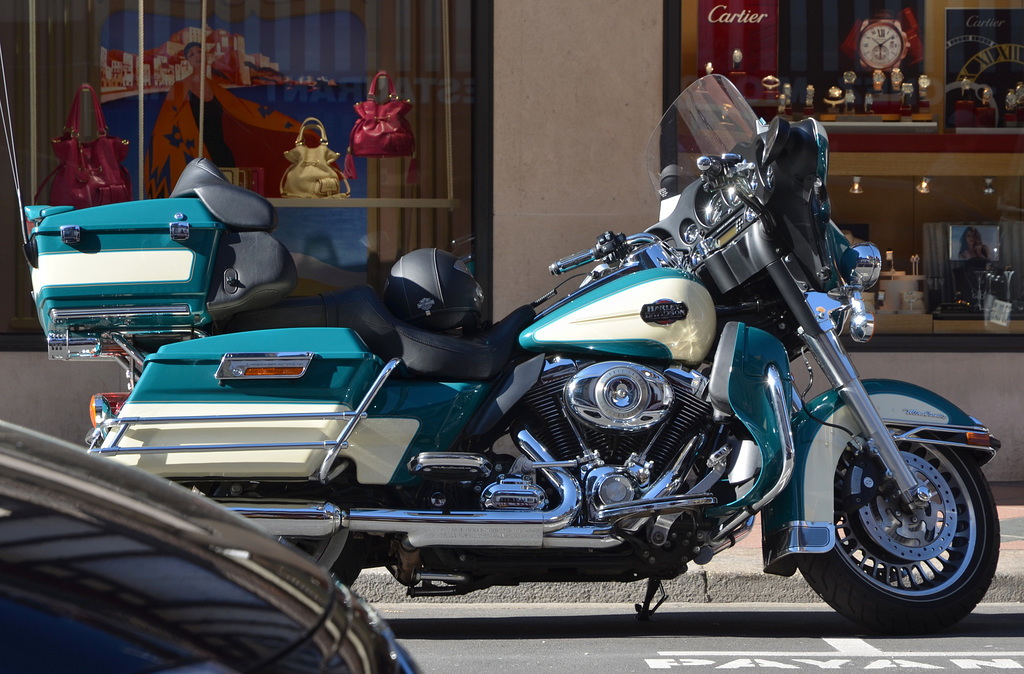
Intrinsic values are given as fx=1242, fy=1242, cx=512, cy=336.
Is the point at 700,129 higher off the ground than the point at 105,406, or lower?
higher

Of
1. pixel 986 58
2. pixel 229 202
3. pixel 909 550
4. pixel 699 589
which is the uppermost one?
pixel 986 58

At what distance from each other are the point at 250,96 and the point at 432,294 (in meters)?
3.77

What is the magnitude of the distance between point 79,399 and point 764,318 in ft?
14.4

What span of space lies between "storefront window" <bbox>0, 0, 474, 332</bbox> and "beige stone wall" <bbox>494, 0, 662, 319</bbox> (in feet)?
1.17

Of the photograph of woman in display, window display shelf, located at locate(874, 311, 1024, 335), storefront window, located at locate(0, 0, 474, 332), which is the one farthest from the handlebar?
the photograph of woman in display

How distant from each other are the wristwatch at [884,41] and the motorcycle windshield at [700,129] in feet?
11.2

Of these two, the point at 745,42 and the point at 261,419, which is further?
the point at 745,42

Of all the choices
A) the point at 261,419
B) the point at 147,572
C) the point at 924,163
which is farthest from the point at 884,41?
the point at 147,572

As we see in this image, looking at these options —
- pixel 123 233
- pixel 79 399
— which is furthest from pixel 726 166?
pixel 79 399

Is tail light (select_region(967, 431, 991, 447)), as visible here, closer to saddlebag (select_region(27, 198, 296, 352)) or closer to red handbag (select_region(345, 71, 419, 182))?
saddlebag (select_region(27, 198, 296, 352))

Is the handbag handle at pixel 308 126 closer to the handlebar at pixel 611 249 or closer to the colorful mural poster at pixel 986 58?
the handlebar at pixel 611 249

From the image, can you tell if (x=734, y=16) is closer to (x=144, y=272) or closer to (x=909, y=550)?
(x=909, y=550)

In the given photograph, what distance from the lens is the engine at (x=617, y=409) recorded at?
3883 mm

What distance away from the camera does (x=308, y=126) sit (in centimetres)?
742
